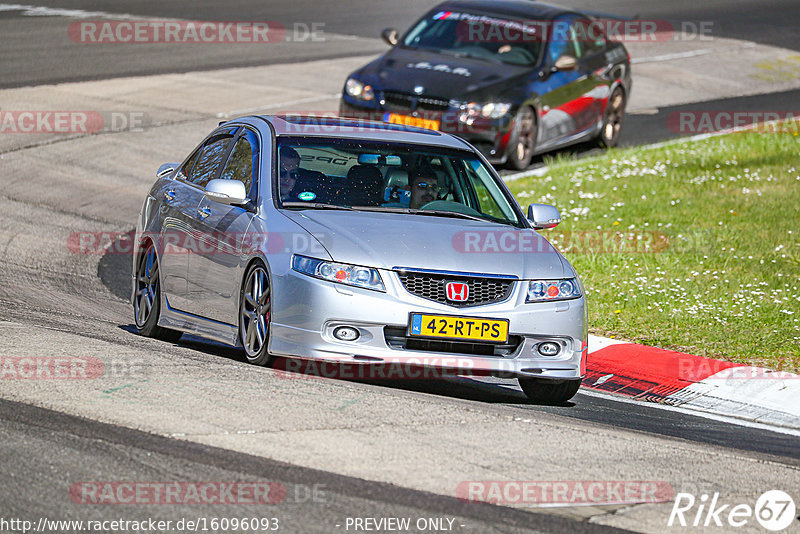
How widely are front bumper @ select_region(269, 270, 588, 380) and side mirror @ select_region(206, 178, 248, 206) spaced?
2.92 feet

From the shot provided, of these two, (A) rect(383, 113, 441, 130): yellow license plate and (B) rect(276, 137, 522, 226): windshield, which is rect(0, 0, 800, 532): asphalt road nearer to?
(B) rect(276, 137, 522, 226): windshield

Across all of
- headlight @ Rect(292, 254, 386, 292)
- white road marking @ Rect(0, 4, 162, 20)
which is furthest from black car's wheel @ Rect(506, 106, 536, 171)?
white road marking @ Rect(0, 4, 162, 20)

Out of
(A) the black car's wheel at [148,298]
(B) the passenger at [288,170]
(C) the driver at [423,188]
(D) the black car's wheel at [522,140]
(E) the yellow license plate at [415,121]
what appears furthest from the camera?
(D) the black car's wheel at [522,140]

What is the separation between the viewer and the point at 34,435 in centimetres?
614

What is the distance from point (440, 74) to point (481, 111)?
2.52 feet

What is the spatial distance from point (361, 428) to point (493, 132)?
32.4ft

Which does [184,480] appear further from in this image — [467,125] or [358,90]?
[358,90]

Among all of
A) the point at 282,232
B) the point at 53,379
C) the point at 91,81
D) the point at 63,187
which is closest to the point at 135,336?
the point at 282,232

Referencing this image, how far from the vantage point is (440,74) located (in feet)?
53.8

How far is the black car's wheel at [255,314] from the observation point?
320 inches

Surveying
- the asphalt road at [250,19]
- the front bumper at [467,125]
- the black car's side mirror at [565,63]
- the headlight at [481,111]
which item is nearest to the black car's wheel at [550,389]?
the front bumper at [467,125]

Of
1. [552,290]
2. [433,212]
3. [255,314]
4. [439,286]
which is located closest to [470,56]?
[433,212]

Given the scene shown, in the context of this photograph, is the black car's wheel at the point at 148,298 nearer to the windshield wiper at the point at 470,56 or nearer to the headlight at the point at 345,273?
the headlight at the point at 345,273

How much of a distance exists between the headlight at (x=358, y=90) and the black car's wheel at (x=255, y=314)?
8045 mm
